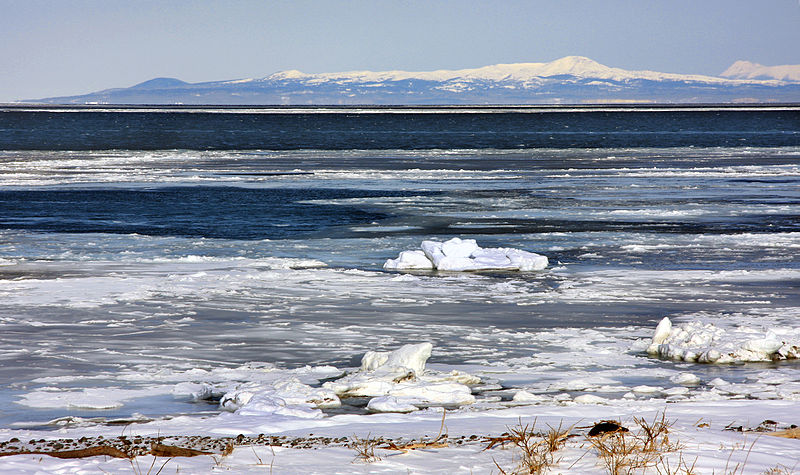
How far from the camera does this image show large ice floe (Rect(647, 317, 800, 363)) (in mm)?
8531

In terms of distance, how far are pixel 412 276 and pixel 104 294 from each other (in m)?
4.07

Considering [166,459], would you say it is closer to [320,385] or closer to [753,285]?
[320,385]

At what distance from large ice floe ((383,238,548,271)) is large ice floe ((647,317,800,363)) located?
454cm

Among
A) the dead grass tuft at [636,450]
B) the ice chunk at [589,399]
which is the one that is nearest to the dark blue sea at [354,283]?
the ice chunk at [589,399]

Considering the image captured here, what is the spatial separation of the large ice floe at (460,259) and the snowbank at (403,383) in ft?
18.1

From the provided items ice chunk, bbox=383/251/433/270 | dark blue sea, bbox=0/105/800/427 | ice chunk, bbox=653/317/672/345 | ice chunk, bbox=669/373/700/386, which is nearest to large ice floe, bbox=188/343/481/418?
dark blue sea, bbox=0/105/800/427

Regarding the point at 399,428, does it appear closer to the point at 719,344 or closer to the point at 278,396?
the point at 278,396

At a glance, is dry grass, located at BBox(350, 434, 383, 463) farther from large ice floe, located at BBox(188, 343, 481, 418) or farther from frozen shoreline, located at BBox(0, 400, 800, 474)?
large ice floe, located at BBox(188, 343, 481, 418)

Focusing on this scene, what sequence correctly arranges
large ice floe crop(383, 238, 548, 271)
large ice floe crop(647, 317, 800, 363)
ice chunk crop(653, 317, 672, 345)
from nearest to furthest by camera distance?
large ice floe crop(647, 317, 800, 363) < ice chunk crop(653, 317, 672, 345) < large ice floe crop(383, 238, 548, 271)

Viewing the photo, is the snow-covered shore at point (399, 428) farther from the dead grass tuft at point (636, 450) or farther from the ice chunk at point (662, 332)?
the ice chunk at point (662, 332)

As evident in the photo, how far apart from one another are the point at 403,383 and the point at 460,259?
626 centimetres

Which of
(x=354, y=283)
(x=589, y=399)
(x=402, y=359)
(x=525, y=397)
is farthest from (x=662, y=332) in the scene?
(x=354, y=283)

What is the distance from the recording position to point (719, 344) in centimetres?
870

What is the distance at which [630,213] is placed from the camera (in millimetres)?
20500
